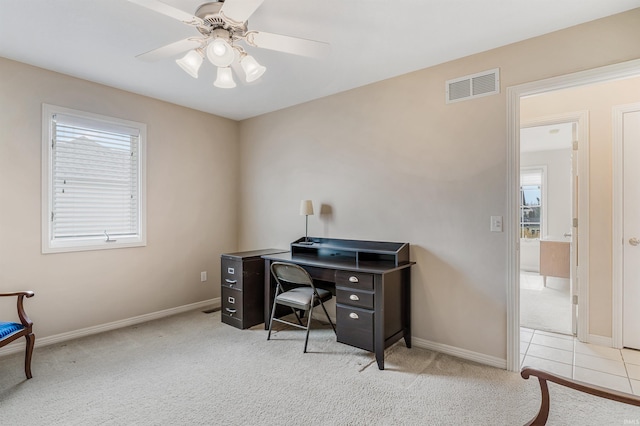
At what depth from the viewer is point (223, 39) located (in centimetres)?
180

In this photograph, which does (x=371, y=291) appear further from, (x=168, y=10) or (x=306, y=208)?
(x=168, y=10)

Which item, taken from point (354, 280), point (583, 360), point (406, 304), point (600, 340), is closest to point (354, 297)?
point (354, 280)

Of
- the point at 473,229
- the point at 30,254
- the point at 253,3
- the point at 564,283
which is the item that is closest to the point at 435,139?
the point at 473,229

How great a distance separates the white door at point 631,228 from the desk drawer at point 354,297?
7.69 ft

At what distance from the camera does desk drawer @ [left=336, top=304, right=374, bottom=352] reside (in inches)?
101

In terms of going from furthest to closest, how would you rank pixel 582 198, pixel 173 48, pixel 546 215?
1. pixel 546 215
2. pixel 582 198
3. pixel 173 48

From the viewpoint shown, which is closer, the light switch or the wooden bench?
the wooden bench

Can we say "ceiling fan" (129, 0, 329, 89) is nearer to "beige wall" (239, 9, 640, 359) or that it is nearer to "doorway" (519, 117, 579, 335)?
"beige wall" (239, 9, 640, 359)

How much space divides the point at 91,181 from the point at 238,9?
2.63 m

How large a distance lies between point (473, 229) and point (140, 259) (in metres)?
3.41

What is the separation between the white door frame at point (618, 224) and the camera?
2.89 metres

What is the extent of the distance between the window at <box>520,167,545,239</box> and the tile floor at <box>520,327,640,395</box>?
3.75 m

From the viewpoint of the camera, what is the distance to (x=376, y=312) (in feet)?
8.28

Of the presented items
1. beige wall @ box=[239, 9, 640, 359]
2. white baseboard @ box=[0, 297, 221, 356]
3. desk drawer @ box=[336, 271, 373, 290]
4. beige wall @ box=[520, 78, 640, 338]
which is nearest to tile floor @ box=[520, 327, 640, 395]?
beige wall @ box=[520, 78, 640, 338]
